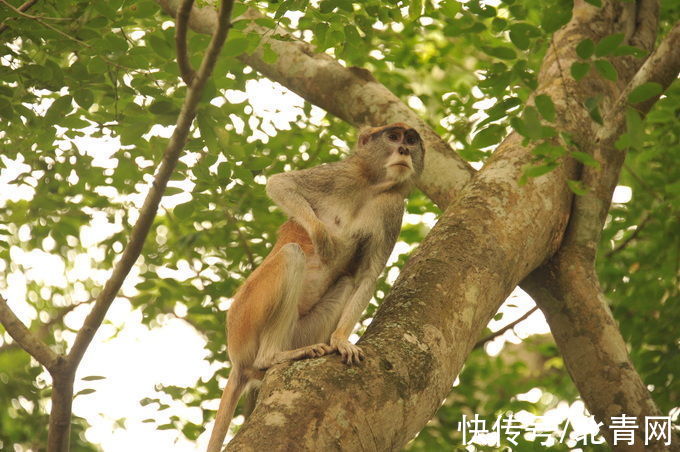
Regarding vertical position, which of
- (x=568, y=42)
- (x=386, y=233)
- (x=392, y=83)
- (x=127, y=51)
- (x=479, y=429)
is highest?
(x=392, y=83)

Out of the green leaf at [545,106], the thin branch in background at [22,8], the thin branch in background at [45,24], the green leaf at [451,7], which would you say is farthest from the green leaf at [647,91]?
the thin branch in background at [22,8]

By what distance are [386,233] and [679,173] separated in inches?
90.4

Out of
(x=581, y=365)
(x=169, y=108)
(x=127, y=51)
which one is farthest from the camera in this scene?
(x=581, y=365)

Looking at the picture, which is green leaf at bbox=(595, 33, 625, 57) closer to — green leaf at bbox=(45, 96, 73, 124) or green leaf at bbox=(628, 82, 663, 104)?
green leaf at bbox=(628, 82, 663, 104)

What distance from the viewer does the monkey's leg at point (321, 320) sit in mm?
3807

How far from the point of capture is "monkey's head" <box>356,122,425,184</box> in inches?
164

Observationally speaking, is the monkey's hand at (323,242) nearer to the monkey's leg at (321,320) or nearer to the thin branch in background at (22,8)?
the monkey's leg at (321,320)

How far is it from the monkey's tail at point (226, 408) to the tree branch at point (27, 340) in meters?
0.98

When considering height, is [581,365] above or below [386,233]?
below

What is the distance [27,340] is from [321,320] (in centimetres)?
157

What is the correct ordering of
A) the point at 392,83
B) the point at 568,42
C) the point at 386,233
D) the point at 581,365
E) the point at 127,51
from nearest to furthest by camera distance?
the point at 127,51 < the point at 581,365 < the point at 386,233 < the point at 568,42 < the point at 392,83

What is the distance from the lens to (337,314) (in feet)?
Answer: 12.5

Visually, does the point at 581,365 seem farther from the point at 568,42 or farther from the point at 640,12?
the point at 640,12

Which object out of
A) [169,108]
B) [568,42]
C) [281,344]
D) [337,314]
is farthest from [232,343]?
[568,42]
